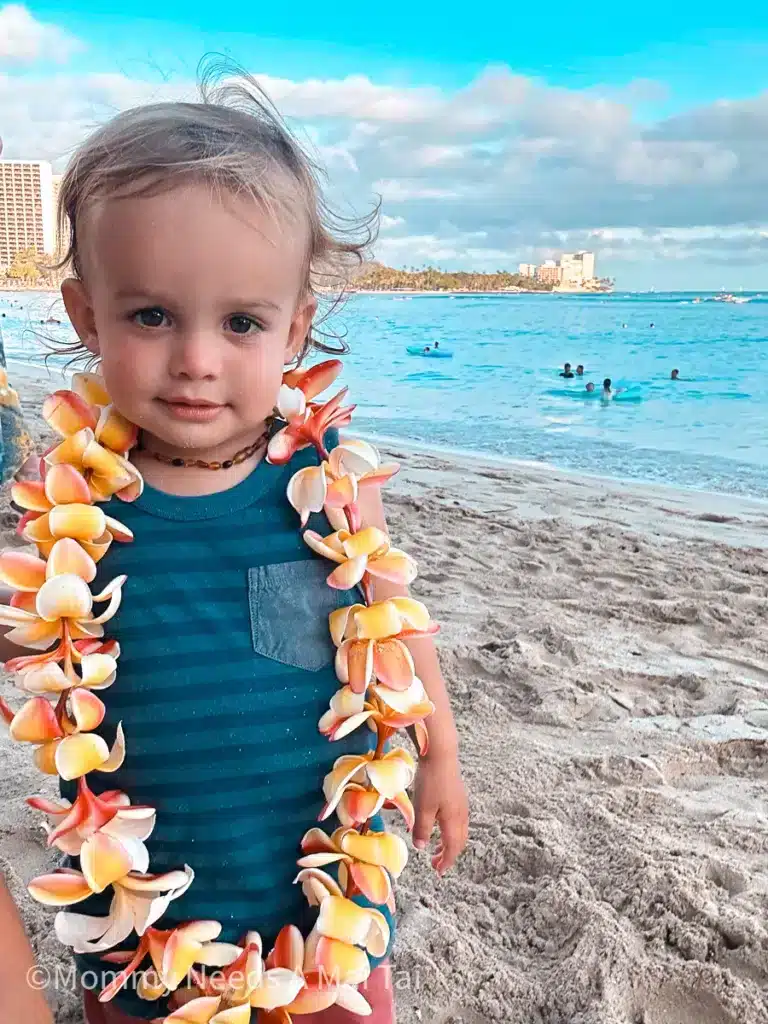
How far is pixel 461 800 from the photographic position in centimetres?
176

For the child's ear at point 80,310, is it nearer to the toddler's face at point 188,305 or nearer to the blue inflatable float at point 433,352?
the toddler's face at point 188,305

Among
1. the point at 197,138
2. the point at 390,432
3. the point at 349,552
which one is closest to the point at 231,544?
the point at 349,552

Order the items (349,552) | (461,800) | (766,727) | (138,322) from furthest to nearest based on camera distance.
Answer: (766,727) → (461,800) → (349,552) → (138,322)

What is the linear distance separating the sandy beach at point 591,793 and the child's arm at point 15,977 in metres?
0.81

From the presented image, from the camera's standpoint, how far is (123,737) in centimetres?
148

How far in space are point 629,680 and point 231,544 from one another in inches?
102

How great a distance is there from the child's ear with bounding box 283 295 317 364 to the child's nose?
241 mm

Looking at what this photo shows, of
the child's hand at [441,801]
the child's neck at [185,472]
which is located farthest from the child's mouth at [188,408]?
the child's hand at [441,801]

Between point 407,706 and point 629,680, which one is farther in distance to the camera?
point 629,680

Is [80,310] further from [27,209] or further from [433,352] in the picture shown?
[433,352]

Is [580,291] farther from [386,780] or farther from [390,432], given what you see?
[386,780]

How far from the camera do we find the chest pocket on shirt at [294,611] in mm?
1511

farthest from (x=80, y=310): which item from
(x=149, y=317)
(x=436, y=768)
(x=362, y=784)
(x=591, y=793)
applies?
(x=591, y=793)

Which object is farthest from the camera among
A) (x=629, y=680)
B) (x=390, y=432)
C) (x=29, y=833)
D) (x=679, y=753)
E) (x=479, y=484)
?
(x=390, y=432)
